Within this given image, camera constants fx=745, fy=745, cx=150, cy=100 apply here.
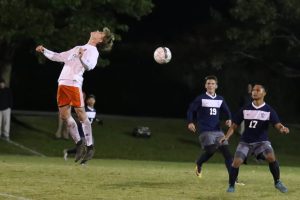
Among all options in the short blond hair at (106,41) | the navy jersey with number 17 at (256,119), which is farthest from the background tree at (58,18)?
the navy jersey with number 17 at (256,119)

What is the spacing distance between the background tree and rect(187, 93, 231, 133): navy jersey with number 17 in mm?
13103

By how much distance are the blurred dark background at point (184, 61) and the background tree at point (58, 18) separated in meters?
0.25

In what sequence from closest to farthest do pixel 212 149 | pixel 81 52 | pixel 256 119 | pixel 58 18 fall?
pixel 256 119 < pixel 81 52 < pixel 212 149 < pixel 58 18

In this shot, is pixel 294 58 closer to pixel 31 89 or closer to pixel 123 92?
pixel 123 92

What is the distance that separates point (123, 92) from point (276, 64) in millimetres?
11188

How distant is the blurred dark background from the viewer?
3394cm

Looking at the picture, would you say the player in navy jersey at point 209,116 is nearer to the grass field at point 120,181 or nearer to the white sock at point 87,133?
the grass field at point 120,181

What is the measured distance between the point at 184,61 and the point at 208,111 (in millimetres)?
22169

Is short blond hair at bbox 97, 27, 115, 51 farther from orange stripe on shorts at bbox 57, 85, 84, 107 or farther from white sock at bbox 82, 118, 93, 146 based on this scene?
white sock at bbox 82, 118, 93, 146

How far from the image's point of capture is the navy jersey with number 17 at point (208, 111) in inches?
664

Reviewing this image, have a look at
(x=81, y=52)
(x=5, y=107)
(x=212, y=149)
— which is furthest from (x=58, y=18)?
(x=81, y=52)

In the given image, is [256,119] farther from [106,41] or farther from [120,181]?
[106,41]

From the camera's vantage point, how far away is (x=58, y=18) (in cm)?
3192

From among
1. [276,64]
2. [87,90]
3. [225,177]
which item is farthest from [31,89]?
[225,177]
